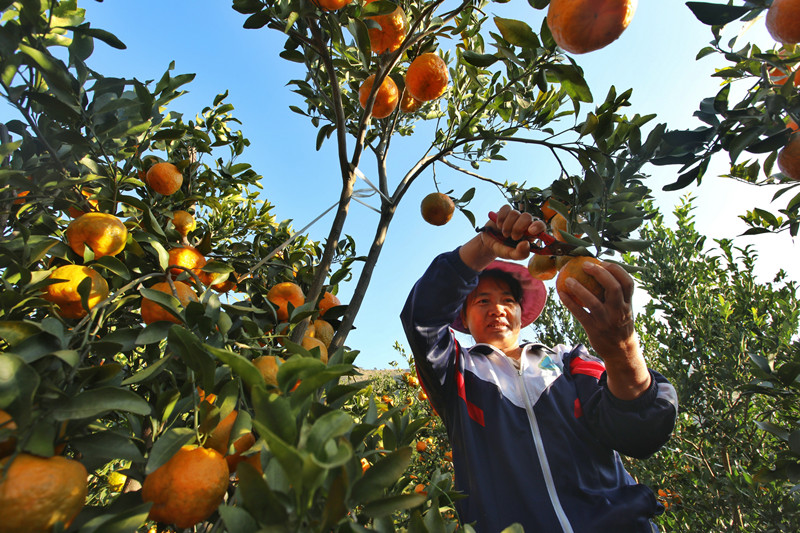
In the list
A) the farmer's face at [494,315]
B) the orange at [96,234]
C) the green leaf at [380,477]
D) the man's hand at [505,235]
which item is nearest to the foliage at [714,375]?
the farmer's face at [494,315]

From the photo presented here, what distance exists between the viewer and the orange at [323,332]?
116 centimetres

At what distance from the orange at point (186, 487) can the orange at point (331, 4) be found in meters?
0.99

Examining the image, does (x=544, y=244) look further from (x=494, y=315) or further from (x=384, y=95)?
(x=494, y=315)

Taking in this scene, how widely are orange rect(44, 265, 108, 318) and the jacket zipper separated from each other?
4.64 ft

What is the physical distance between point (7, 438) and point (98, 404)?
Result: 88 mm

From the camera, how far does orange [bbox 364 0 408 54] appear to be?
3.70ft

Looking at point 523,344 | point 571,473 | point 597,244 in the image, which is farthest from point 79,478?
point 523,344

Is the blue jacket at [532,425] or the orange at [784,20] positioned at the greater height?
the orange at [784,20]

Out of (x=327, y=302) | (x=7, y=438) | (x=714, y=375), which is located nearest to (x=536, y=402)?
(x=327, y=302)

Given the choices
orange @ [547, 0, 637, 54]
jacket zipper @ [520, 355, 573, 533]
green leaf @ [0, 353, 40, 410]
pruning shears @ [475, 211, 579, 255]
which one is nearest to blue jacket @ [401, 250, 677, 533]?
jacket zipper @ [520, 355, 573, 533]

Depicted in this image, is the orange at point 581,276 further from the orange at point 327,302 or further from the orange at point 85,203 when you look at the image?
the orange at point 85,203

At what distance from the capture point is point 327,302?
4.25 feet

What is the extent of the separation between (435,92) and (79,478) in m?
1.27

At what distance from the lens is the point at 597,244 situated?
0.80m
